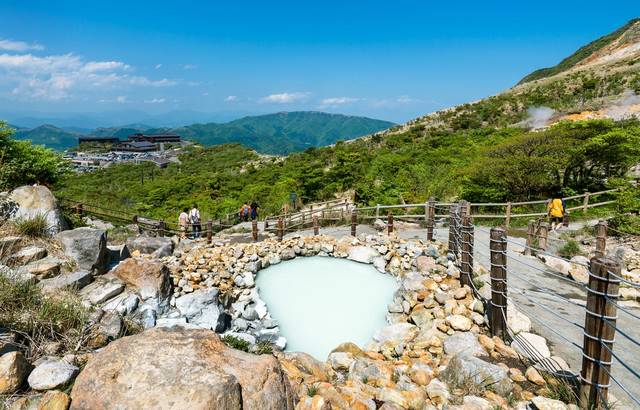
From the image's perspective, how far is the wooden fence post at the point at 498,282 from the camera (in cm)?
495

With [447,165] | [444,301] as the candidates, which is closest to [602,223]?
[444,301]

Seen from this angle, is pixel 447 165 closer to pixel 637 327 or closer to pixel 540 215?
pixel 540 215

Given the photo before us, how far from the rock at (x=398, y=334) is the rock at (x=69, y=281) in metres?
5.40

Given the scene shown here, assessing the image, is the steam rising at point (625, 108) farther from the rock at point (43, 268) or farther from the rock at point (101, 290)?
the rock at point (43, 268)

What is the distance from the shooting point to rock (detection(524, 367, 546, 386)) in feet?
13.3

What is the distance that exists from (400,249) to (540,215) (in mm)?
5885

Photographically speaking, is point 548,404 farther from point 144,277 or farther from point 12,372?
point 144,277

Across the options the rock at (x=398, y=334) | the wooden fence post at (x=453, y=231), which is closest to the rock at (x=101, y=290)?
the rock at (x=398, y=334)

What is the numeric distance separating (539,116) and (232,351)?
32526 millimetres

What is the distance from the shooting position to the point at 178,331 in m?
3.59

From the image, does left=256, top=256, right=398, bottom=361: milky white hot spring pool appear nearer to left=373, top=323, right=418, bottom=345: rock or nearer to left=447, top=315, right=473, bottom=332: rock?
left=373, top=323, right=418, bottom=345: rock

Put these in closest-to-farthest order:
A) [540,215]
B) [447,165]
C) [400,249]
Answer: [400,249], [540,215], [447,165]

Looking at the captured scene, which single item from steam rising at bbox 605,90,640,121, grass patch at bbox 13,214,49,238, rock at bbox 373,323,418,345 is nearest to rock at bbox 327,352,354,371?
rock at bbox 373,323,418,345

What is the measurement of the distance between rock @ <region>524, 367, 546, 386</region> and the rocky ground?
0.02 metres
